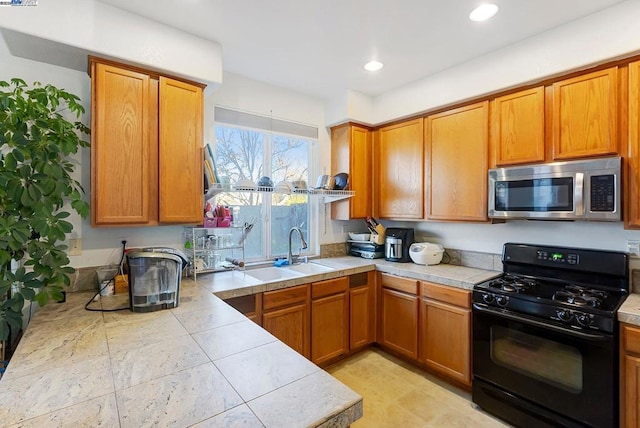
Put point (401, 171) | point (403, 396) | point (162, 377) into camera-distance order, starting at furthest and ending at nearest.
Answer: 1. point (401, 171)
2. point (403, 396)
3. point (162, 377)

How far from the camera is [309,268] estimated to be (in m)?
2.91

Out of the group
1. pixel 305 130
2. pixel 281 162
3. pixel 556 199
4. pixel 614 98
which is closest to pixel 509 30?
pixel 614 98

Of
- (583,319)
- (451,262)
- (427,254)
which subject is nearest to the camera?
(583,319)

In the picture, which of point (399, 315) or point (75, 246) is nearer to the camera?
point (75, 246)

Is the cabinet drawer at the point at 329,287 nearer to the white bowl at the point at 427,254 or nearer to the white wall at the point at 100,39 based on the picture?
the white bowl at the point at 427,254

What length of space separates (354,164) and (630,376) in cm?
253

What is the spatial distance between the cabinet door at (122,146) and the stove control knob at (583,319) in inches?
106

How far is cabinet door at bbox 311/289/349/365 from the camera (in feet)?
8.55

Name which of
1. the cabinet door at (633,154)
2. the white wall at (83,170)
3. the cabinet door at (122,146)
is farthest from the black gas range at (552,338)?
the white wall at (83,170)

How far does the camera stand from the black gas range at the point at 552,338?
1711mm

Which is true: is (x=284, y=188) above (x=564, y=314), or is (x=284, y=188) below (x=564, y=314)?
above

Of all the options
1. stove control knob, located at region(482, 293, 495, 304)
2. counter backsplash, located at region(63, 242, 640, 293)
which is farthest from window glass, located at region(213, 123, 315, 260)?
stove control knob, located at region(482, 293, 495, 304)

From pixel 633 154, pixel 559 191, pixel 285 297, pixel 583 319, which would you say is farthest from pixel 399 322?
pixel 633 154

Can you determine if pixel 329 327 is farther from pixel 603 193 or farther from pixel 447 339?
pixel 603 193
